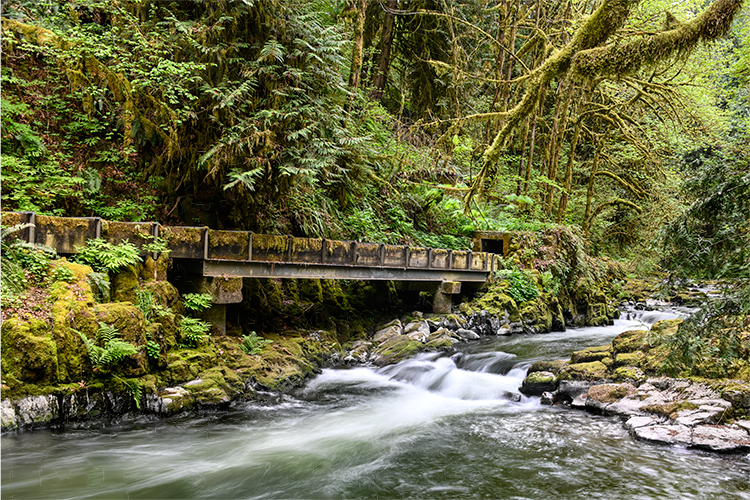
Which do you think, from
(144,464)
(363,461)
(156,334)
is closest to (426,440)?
(363,461)

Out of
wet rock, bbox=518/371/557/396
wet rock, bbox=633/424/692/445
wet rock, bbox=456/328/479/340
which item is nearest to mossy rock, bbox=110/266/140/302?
wet rock, bbox=518/371/557/396

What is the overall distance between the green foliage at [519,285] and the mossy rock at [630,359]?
21.5 ft

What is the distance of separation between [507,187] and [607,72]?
17.5 metres

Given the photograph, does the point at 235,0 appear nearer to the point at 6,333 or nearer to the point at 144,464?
the point at 6,333

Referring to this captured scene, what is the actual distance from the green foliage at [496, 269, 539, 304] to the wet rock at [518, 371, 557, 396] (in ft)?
21.4

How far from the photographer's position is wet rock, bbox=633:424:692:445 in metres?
6.34

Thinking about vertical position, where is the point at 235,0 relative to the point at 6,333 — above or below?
above

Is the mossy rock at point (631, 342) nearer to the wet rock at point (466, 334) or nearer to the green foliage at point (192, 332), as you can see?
the wet rock at point (466, 334)

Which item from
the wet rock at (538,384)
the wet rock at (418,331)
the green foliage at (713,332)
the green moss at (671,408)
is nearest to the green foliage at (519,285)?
the wet rock at (418,331)

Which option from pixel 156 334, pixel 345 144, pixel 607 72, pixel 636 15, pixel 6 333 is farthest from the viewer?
pixel 636 15

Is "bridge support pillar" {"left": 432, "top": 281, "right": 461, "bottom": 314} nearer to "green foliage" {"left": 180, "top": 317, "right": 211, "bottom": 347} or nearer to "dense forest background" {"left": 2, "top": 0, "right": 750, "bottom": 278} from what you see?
"dense forest background" {"left": 2, "top": 0, "right": 750, "bottom": 278}

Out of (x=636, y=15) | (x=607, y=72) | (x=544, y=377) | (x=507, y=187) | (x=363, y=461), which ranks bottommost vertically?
(x=363, y=461)

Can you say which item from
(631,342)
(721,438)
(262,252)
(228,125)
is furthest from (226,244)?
(721,438)

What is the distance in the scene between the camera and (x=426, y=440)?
7113 mm
